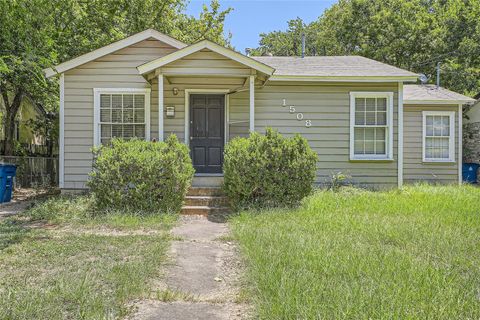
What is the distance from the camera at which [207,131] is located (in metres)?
9.94

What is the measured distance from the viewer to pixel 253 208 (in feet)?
23.5

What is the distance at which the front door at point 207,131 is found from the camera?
389 inches

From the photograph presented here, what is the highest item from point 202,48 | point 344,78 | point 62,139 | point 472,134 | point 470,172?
point 202,48

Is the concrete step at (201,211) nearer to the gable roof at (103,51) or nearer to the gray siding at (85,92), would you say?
the gray siding at (85,92)

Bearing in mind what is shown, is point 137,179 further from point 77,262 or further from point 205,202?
point 77,262

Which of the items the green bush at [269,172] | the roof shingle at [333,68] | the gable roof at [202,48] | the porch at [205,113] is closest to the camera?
the green bush at [269,172]

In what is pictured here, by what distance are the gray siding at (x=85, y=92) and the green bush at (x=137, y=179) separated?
2602 millimetres

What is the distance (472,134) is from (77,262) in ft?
49.3

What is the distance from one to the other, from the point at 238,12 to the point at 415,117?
11.3 m

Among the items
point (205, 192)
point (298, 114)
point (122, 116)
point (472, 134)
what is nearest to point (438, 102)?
point (472, 134)

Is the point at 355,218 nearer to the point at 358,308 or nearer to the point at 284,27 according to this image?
the point at 358,308

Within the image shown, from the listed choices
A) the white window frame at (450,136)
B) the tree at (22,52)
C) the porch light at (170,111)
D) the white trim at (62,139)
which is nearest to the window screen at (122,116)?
the porch light at (170,111)

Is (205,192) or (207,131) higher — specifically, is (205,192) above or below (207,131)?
below

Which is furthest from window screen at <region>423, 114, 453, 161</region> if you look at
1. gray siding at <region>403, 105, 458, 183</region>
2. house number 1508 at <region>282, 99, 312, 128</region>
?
house number 1508 at <region>282, 99, 312, 128</region>
